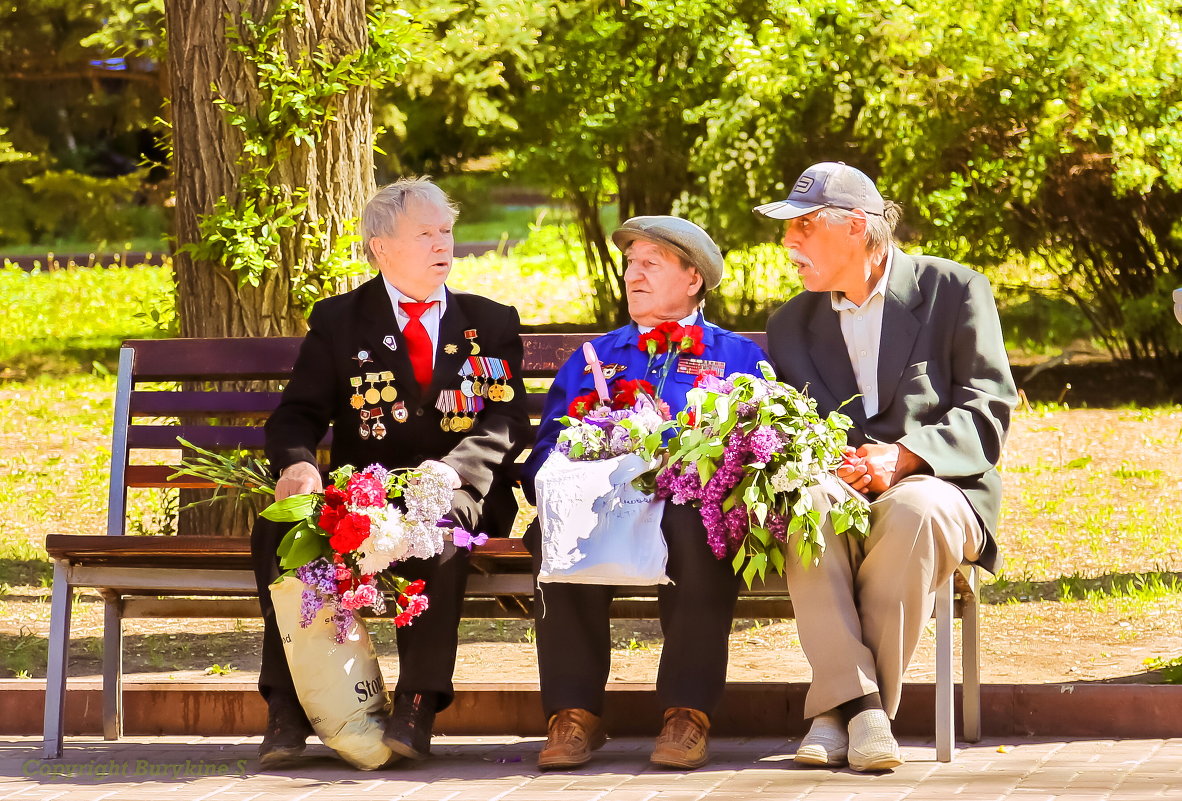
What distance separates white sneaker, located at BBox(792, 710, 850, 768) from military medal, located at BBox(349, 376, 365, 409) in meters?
1.51

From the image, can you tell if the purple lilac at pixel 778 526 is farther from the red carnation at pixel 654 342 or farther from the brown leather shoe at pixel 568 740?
the red carnation at pixel 654 342

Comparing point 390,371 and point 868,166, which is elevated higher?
point 868,166

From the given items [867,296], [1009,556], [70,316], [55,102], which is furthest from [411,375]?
[55,102]

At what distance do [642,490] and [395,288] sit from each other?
1.07m

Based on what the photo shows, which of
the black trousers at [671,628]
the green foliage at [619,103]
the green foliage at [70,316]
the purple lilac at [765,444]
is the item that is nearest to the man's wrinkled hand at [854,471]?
the purple lilac at [765,444]

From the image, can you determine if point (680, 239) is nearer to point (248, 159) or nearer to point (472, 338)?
point (472, 338)

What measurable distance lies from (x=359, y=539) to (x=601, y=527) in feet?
1.90

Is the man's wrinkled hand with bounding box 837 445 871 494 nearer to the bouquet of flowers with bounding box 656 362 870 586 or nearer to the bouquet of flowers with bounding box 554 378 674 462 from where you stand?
the bouquet of flowers with bounding box 656 362 870 586

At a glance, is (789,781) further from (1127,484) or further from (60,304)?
(60,304)

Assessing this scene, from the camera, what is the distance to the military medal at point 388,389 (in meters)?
4.45

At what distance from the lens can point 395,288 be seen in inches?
181

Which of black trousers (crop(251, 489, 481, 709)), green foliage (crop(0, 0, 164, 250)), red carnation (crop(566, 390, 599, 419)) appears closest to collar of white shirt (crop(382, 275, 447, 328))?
red carnation (crop(566, 390, 599, 419))

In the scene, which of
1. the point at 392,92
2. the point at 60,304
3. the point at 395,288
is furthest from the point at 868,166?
the point at 60,304

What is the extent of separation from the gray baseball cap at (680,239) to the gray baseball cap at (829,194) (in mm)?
201
